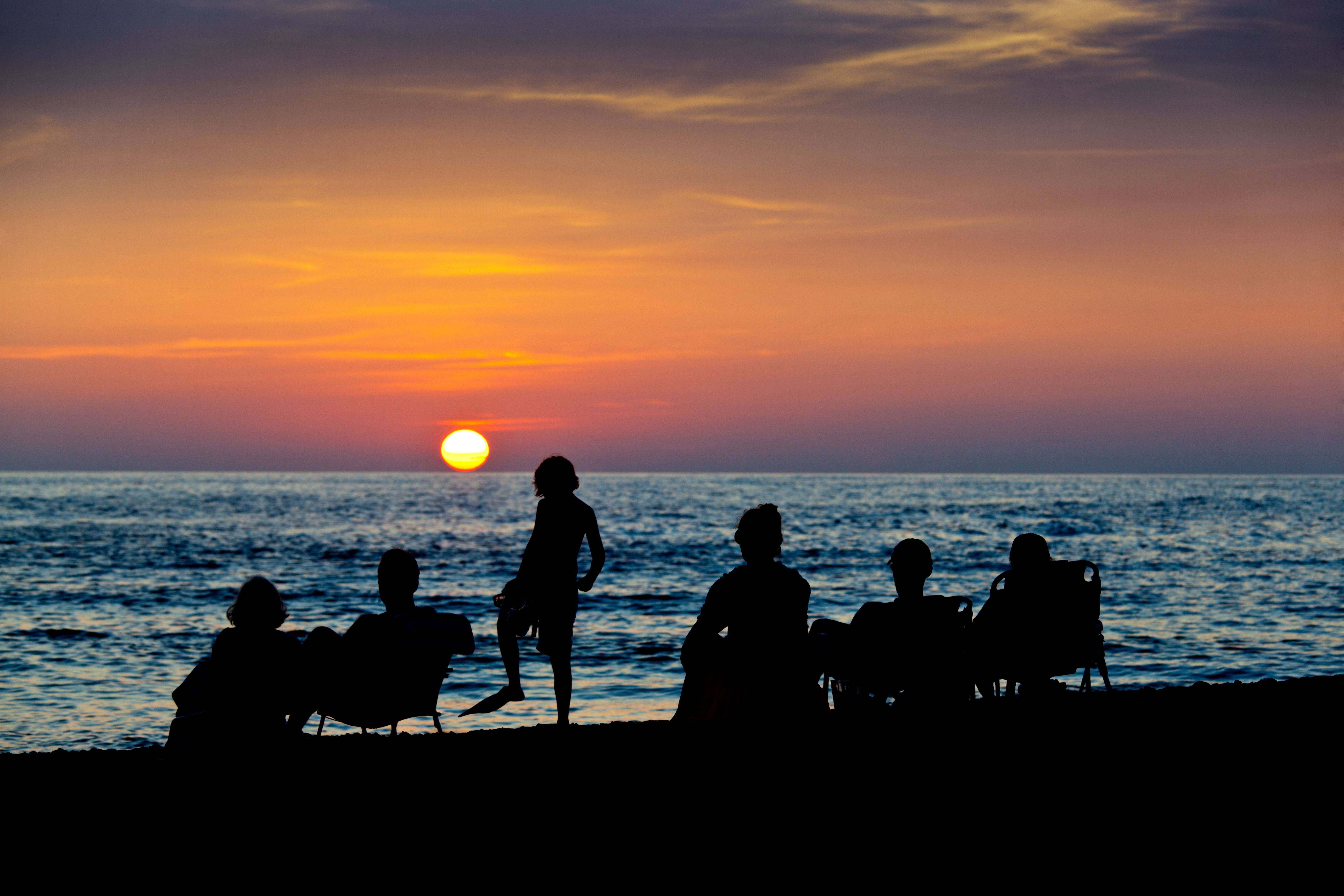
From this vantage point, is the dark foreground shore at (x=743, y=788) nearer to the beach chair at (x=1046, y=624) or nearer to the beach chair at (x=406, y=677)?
the beach chair at (x=406, y=677)

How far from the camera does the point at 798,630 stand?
5449 millimetres

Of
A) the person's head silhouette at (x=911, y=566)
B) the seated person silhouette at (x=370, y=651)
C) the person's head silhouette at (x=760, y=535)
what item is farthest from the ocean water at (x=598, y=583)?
the person's head silhouette at (x=760, y=535)

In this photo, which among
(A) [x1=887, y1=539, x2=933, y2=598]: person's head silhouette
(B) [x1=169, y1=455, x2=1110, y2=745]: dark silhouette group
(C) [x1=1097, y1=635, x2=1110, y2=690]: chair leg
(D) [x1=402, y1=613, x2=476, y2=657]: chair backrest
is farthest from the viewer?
(C) [x1=1097, y1=635, x2=1110, y2=690]: chair leg

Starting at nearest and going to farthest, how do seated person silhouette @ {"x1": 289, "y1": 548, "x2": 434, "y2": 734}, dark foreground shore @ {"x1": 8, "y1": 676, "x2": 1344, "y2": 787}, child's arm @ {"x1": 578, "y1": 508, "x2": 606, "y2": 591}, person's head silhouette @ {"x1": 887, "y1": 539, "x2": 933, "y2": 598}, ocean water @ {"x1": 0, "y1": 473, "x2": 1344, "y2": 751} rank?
dark foreground shore @ {"x1": 8, "y1": 676, "x2": 1344, "y2": 787}
seated person silhouette @ {"x1": 289, "y1": 548, "x2": 434, "y2": 734}
person's head silhouette @ {"x1": 887, "y1": 539, "x2": 933, "y2": 598}
child's arm @ {"x1": 578, "y1": 508, "x2": 606, "y2": 591}
ocean water @ {"x1": 0, "y1": 473, "x2": 1344, "y2": 751}

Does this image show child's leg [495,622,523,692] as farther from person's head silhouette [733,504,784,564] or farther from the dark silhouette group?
person's head silhouette [733,504,784,564]

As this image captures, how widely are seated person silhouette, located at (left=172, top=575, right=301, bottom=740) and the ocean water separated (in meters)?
4.92

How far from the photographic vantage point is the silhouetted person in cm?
696

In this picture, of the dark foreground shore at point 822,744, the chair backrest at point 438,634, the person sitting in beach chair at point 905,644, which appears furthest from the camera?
the person sitting in beach chair at point 905,644

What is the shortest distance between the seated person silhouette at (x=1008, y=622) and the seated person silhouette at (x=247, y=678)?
13.2 feet

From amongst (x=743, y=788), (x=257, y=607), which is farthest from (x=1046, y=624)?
(x=257, y=607)

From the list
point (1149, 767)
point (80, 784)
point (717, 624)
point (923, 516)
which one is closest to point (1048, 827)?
point (1149, 767)

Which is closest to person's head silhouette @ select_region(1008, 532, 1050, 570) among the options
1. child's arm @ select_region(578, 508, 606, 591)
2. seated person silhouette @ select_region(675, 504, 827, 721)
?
seated person silhouette @ select_region(675, 504, 827, 721)

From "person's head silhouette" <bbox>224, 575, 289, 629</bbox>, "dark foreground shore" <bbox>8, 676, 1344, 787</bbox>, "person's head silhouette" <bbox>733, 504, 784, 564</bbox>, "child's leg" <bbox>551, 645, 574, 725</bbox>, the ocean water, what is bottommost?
the ocean water

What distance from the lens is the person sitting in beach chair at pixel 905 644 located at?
6328mm
